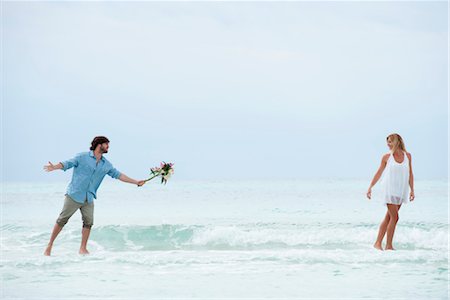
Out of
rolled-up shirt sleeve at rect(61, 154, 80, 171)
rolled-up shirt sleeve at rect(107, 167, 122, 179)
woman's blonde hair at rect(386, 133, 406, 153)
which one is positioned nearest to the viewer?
rolled-up shirt sleeve at rect(61, 154, 80, 171)

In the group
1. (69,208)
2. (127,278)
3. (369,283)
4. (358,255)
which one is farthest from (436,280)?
(69,208)

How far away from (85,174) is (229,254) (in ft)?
7.70

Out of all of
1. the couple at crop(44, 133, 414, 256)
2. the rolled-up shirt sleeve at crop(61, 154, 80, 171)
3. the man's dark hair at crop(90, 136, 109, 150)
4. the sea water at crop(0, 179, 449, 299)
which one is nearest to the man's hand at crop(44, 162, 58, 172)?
the couple at crop(44, 133, 414, 256)

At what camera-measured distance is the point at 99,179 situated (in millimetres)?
7965

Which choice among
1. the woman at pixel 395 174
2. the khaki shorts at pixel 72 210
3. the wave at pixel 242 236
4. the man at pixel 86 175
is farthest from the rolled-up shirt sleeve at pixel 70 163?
the woman at pixel 395 174

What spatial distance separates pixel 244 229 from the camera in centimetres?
1164

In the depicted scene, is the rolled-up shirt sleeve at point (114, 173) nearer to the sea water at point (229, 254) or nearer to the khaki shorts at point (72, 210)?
the khaki shorts at point (72, 210)

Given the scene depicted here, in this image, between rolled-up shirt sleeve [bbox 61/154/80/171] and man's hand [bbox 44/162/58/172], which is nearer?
man's hand [bbox 44/162/58/172]

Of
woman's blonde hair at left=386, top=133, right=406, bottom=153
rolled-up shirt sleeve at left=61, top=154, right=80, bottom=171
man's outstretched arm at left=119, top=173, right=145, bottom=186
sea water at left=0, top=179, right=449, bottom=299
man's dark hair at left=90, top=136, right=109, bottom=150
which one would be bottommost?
sea water at left=0, top=179, right=449, bottom=299

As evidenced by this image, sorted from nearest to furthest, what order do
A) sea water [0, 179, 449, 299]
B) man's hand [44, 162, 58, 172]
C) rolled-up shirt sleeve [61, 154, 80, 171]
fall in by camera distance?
sea water [0, 179, 449, 299], man's hand [44, 162, 58, 172], rolled-up shirt sleeve [61, 154, 80, 171]

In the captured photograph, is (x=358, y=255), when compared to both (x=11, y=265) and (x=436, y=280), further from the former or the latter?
(x=11, y=265)

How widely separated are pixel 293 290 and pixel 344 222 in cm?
704

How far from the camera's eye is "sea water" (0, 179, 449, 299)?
6180mm

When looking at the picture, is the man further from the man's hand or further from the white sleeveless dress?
the white sleeveless dress
